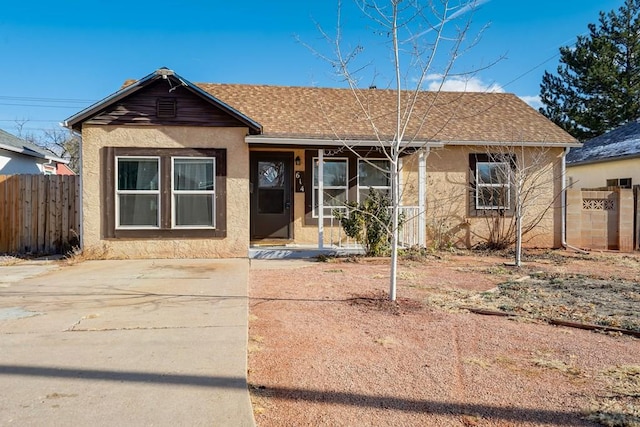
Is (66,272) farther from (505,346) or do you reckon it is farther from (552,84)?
(552,84)

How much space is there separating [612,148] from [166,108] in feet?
50.4

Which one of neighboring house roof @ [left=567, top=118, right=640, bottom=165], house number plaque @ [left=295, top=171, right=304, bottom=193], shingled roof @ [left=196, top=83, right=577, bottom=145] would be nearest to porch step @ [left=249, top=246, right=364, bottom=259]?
house number plaque @ [left=295, top=171, right=304, bottom=193]

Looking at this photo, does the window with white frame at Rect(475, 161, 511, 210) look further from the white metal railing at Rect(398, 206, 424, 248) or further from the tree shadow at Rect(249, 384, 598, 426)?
the tree shadow at Rect(249, 384, 598, 426)

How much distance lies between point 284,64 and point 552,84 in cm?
2288

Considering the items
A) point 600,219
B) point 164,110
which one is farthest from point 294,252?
point 600,219

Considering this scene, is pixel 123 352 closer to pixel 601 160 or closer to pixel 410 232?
pixel 410 232

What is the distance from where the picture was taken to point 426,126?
40.3 feet

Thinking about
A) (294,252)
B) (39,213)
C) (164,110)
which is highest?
(164,110)

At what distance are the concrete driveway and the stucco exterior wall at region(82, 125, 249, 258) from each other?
2.41 m

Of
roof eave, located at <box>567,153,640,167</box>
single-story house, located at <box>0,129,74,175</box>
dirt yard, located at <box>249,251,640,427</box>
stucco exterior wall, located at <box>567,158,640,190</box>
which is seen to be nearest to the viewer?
dirt yard, located at <box>249,251,640,427</box>

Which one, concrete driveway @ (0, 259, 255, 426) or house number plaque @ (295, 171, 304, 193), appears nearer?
concrete driveway @ (0, 259, 255, 426)

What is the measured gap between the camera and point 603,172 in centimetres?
1627

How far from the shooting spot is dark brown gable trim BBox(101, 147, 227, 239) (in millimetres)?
9617

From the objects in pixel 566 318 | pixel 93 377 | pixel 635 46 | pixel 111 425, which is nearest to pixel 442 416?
pixel 111 425
